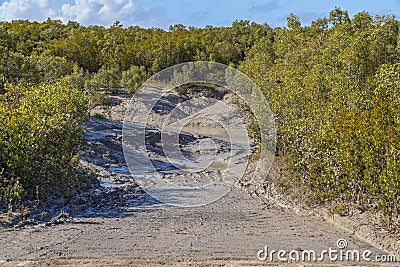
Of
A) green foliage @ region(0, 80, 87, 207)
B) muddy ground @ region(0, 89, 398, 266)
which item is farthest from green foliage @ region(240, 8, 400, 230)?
green foliage @ region(0, 80, 87, 207)

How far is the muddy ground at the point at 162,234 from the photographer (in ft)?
35.3

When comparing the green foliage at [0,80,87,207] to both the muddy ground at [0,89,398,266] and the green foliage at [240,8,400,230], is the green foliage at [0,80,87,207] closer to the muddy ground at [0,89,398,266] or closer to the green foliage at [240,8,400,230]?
the muddy ground at [0,89,398,266]

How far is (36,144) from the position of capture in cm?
1602

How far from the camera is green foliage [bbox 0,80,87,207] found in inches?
604

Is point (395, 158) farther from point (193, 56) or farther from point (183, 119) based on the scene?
point (193, 56)

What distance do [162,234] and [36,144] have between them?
230 inches

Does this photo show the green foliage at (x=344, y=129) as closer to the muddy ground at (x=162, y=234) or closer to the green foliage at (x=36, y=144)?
the muddy ground at (x=162, y=234)

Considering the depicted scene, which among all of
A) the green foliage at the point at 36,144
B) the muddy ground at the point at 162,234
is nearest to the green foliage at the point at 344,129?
the muddy ground at the point at 162,234

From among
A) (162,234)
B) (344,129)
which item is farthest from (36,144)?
(344,129)

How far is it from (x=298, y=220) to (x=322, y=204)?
5.53 ft

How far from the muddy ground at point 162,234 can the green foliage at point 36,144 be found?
132cm

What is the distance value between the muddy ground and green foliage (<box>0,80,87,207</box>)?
132 cm

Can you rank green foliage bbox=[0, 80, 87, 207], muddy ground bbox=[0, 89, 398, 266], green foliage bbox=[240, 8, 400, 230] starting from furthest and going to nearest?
green foliage bbox=[0, 80, 87, 207] < green foliage bbox=[240, 8, 400, 230] < muddy ground bbox=[0, 89, 398, 266]

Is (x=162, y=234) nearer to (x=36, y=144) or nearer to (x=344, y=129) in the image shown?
(x=36, y=144)
